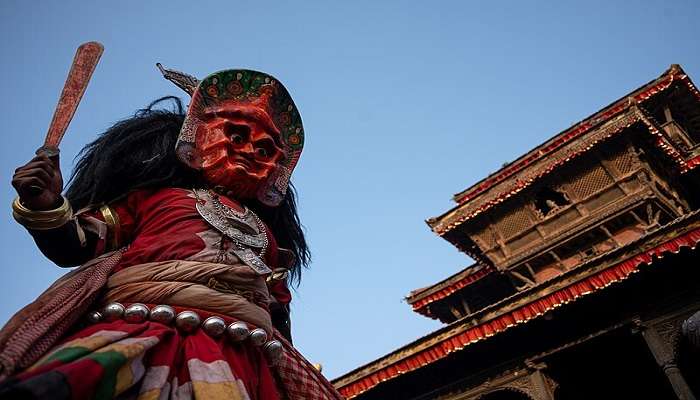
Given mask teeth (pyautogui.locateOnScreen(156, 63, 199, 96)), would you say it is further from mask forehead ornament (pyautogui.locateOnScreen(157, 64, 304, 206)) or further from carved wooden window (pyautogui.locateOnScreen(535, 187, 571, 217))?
carved wooden window (pyautogui.locateOnScreen(535, 187, 571, 217))

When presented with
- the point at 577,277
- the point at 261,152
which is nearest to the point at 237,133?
the point at 261,152

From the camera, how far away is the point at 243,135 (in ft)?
7.48

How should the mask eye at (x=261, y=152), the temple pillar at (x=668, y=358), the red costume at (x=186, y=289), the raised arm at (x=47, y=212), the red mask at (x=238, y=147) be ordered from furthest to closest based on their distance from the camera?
the temple pillar at (x=668, y=358)
the mask eye at (x=261, y=152)
the red mask at (x=238, y=147)
the raised arm at (x=47, y=212)
the red costume at (x=186, y=289)

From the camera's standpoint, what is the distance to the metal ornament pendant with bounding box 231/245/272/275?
1.75m

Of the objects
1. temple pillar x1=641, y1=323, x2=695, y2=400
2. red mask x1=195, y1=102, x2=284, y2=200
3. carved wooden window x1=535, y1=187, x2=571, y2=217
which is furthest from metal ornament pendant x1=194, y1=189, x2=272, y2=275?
carved wooden window x1=535, y1=187, x2=571, y2=217

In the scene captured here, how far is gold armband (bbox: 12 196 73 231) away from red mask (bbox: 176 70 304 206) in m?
0.64

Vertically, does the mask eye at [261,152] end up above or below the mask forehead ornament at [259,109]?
below

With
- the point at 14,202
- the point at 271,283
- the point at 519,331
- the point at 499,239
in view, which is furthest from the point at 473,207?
the point at 14,202

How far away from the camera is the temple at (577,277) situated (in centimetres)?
626

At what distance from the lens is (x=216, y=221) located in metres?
1.86

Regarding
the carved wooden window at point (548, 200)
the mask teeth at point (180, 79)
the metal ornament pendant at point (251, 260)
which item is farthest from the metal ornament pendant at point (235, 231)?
the carved wooden window at point (548, 200)

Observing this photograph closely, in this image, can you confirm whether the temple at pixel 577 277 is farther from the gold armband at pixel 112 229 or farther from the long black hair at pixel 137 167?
the gold armband at pixel 112 229

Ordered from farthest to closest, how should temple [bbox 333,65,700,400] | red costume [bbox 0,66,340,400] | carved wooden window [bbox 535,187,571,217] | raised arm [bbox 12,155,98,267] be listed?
carved wooden window [bbox 535,187,571,217] < temple [bbox 333,65,700,400] < raised arm [bbox 12,155,98,267] < red costume [bbox 0,66,340,400]

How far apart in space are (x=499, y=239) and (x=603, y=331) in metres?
5.67
